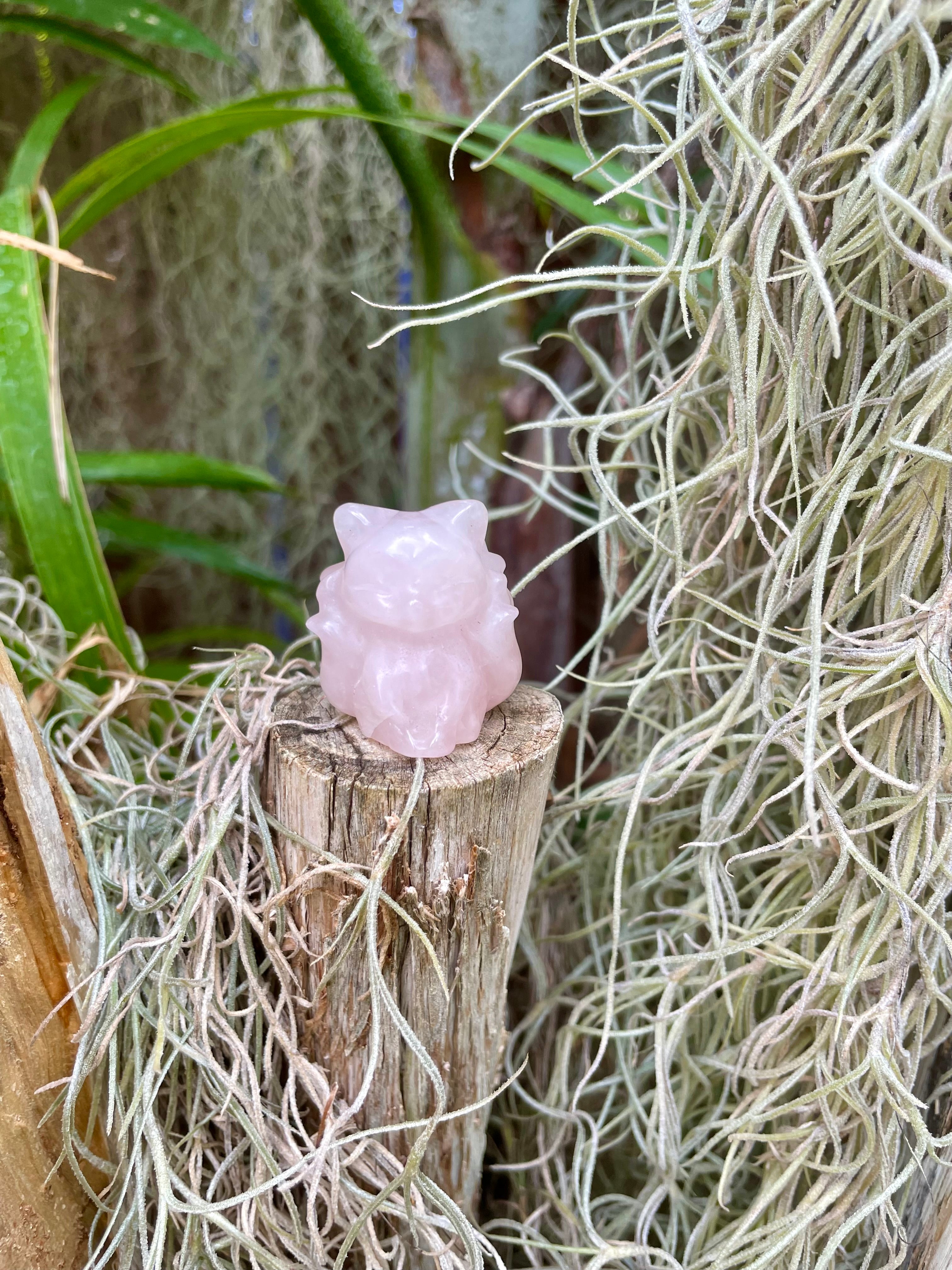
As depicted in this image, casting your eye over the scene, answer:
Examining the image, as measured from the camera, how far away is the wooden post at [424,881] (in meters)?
0.51

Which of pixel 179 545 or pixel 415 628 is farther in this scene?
pixel 179 545

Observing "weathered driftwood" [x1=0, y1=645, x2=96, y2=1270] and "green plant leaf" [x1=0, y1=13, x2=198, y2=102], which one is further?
"green plant leaf" [x1=0, y1=13, x2=198, y2=102]

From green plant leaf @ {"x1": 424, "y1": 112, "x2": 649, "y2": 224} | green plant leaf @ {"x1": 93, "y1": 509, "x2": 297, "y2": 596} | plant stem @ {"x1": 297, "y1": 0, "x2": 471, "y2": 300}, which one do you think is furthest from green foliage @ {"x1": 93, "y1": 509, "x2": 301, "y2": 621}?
green plant leaf @ {"x1": 424, "y1": 112, "x2": 649, "y2": 224}

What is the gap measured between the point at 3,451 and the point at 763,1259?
68cm

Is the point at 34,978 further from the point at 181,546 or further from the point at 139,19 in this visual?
the point at 139,19

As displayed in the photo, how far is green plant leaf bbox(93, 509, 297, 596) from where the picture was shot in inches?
36.1

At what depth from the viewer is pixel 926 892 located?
574mm

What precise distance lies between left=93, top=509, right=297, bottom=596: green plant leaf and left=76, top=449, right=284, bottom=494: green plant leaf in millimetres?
59

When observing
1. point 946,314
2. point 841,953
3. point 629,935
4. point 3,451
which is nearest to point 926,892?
point 841,953

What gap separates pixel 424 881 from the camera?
0.52 meters

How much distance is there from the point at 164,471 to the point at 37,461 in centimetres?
22

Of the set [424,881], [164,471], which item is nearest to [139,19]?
[164,471]

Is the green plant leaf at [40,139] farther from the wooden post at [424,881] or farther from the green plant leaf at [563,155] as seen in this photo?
the wooden post at [424,881]

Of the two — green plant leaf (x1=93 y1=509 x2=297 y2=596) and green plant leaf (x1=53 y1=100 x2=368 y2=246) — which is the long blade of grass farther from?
green plant leaf (x1=93 y1=509 x2=297 y2=596)
